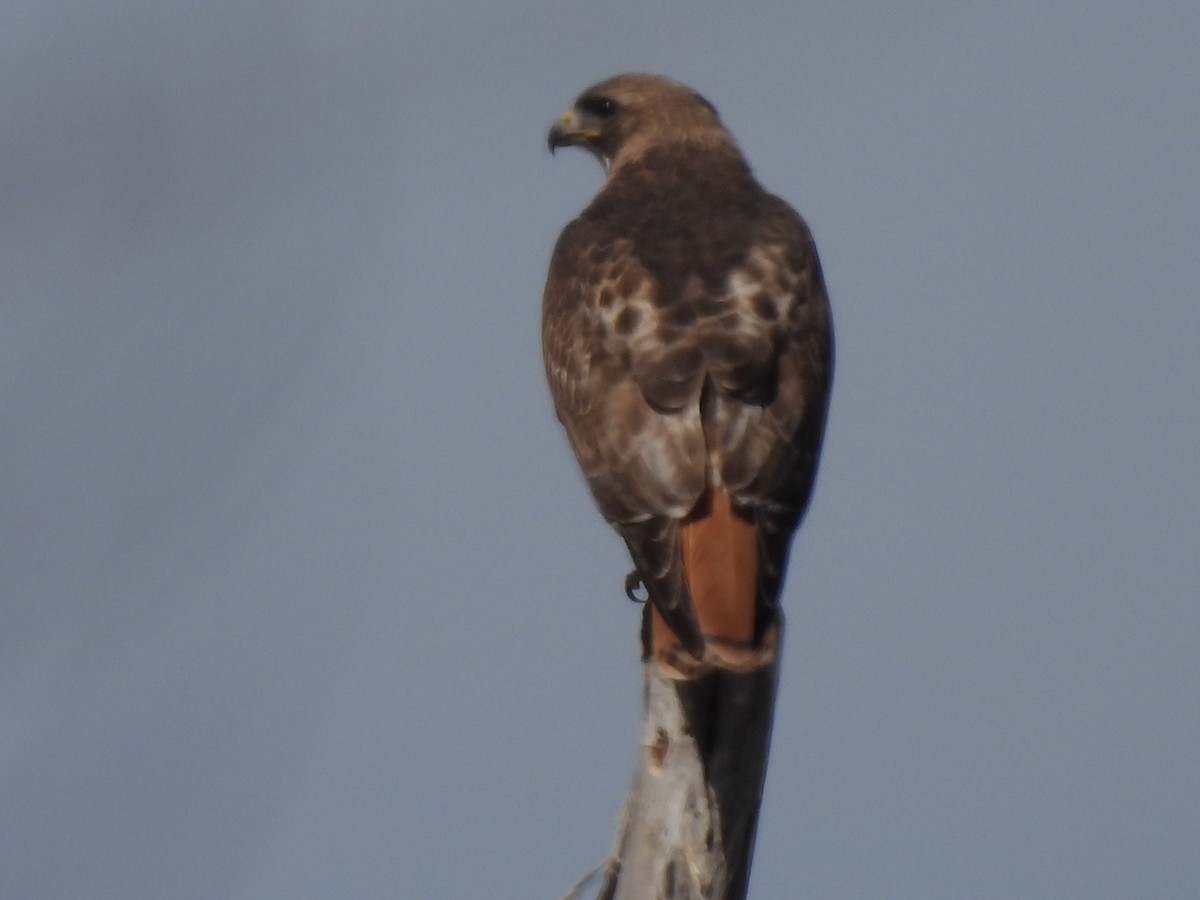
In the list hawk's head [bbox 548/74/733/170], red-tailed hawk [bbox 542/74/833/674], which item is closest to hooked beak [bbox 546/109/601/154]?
hawk's head [bbox 548/74/733/170]

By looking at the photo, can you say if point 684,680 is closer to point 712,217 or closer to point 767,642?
point 767,642

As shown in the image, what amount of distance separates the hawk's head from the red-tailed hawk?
0.75m

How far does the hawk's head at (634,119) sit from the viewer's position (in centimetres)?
694

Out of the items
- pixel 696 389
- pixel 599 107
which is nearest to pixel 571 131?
pixel 599 107

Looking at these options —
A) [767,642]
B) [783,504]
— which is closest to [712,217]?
[783,504]

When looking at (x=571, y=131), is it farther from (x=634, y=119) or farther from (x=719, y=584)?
(x=719, y=584)

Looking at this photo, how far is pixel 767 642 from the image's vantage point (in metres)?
4.55

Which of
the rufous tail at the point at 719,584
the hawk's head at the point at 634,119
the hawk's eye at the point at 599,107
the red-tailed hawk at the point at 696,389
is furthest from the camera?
the hawk's eye at the point at 599,107

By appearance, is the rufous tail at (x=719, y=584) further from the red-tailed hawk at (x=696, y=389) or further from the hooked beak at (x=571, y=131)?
the hooked beak at (x=571, y=131)

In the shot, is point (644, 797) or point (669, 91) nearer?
point (644, 797)

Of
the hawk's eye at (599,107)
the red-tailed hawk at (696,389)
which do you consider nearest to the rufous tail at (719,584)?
the red-tailed hawk at (696,389)

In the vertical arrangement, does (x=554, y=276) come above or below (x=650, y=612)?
above

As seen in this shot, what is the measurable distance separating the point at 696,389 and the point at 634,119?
2.35m

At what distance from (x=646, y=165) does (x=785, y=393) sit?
1819 millimetres
